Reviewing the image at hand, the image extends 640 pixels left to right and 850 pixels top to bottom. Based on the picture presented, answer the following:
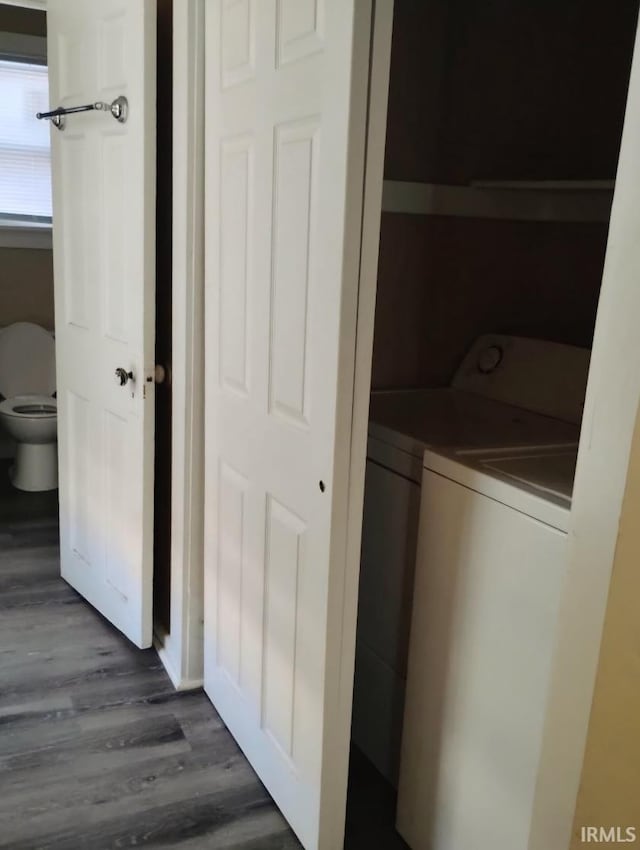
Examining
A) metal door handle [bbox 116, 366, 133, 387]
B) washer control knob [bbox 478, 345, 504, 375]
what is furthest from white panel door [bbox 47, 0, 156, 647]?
washer control knob [bbox 478, 345, 504, 375]

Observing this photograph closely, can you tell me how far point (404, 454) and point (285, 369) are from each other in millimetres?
363

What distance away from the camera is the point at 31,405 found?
3961 mm

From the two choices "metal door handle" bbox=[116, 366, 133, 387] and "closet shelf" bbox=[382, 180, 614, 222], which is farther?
"metal door handle" bbox=[116, 366, 133, 387]

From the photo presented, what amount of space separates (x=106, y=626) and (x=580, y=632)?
6.40 feet

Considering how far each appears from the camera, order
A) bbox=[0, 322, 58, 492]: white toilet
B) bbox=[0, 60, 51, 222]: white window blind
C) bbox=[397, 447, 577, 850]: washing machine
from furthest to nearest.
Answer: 1. bbox=[0, 60, 51, 222]: white window blind
2. bbox=[0, 322, 58, 492]: white toilet
3. bbox=[397, 447, 577, 850]: washing machine

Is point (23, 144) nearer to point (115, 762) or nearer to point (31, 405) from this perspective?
point (31, 405)

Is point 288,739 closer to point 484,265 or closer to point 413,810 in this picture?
point 413,810

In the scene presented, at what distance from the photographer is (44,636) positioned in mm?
2598

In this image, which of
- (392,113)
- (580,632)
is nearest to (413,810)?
(580,632)

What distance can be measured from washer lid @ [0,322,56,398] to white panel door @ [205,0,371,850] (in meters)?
2.43

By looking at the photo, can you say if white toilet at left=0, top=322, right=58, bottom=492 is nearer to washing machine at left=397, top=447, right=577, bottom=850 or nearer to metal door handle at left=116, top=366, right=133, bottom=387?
metal door handle at left=116, top=366, right=133, bottom=387

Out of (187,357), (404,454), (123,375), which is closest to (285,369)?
(404,454)

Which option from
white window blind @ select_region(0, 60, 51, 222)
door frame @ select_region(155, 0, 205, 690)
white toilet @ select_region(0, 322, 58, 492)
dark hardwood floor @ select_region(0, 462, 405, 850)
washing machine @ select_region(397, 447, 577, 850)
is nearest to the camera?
washing machine @ select_region(397, 447, 577, 850)

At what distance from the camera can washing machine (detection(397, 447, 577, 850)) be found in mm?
1387
